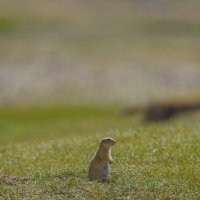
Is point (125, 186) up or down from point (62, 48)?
down

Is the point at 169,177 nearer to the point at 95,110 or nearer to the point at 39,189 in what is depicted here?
the point at 39,189

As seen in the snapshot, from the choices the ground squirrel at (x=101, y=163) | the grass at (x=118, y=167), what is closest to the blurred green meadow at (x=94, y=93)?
the grass at (x=118, y=167)

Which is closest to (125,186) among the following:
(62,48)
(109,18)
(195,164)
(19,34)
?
(195,164)

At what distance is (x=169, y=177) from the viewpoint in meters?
17.7

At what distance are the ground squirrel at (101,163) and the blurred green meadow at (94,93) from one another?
30 centimetres

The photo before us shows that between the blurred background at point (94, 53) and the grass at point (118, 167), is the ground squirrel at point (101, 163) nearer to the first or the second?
the grass at point (118, 167)

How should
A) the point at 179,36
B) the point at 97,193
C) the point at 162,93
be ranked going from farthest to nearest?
the point at 179,36
the point at 162,93
the point at 97,193

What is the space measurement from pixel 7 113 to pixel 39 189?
121 ft

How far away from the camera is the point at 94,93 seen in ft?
211

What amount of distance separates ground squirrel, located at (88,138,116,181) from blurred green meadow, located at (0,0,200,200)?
0.30 meters

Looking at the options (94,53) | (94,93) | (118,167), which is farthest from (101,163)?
(94,53)

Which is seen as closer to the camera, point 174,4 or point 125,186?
point 125,186

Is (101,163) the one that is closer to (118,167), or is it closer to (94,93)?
(118,167)

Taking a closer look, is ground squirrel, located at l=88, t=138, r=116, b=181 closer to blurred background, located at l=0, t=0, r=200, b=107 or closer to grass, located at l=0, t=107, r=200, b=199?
grass, located at l=0, t=107, r=200, b=199
